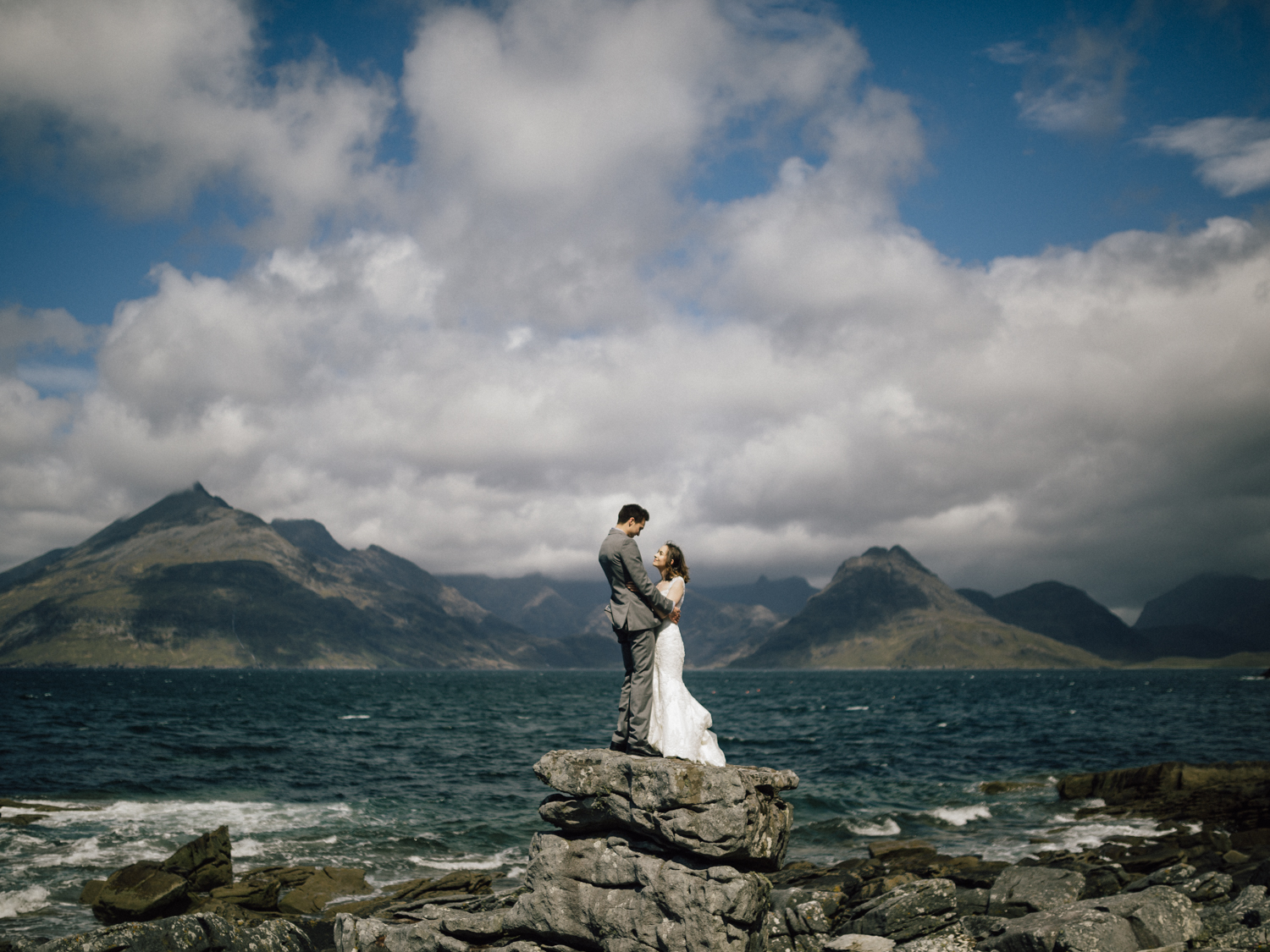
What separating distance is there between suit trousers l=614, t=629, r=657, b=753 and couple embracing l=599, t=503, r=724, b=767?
0.05 ft

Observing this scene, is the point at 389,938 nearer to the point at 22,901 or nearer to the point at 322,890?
the point at 322,890

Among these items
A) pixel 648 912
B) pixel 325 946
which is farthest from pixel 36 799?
pixel 648 912

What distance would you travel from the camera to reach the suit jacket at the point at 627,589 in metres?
12.8

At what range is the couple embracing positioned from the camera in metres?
12.9

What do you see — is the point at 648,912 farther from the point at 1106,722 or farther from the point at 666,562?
the point at 1106,722

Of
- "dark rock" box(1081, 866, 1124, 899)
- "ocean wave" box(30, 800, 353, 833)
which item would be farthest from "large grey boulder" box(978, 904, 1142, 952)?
"ocean wave" box(30, 800, 353, 833)

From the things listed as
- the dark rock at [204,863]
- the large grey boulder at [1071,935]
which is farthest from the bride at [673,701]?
the dark rock at [204,863]

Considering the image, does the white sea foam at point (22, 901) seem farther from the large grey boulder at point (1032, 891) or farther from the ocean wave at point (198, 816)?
the large grey boulder at point (1032, 891)

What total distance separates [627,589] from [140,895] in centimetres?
1552

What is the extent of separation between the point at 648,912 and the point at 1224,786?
115 feet

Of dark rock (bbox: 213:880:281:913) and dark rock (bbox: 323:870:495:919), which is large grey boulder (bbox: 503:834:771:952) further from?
dark rock (bbox: 213:880:281:913)

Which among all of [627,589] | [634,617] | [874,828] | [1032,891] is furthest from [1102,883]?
[627,589]

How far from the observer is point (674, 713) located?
13.3 metres

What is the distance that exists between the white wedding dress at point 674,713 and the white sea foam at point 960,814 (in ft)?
81.2
